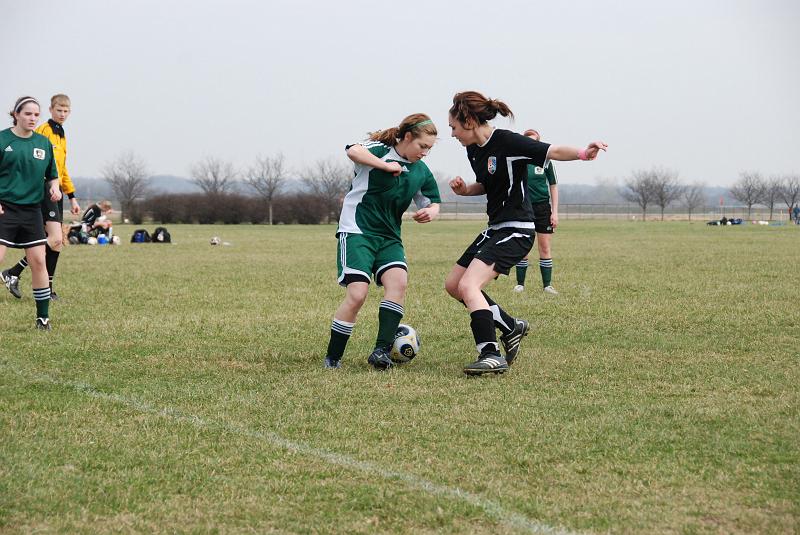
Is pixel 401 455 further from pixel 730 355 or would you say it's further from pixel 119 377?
pixel 730 355

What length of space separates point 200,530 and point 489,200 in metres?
4.38

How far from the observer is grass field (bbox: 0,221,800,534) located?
12.3ft

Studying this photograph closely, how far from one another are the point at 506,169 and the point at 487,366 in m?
1.54

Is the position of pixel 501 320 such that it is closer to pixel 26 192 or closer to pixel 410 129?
pixel 410 129

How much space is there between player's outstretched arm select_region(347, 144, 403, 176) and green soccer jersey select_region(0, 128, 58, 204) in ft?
13.2

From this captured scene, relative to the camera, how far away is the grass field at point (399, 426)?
3.74 metres

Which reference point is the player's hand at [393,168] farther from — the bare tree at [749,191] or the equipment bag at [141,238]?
A: the bare tree at [749,191]

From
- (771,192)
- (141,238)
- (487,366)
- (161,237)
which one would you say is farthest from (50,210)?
(771,192)

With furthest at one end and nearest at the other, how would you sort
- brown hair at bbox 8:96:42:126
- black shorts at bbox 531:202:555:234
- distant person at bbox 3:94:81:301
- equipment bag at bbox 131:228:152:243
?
equipment bag at bbox 131:228:152:243, black shorts at bbox 531:202:555:234, distant person at bbox 3:94:81:301, brown hair at bbox 8:96:42:126

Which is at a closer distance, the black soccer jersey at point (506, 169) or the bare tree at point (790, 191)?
the black soccer jersey at point (506, 169)

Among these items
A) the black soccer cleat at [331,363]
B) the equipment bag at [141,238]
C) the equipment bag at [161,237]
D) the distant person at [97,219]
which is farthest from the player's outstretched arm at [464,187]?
the equipment bag at [141,238]

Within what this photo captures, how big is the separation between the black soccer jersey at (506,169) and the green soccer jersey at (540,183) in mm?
5642

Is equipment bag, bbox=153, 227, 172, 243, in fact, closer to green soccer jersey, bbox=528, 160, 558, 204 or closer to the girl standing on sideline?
green soccer jersey, bbox=528, 160, 558, 204

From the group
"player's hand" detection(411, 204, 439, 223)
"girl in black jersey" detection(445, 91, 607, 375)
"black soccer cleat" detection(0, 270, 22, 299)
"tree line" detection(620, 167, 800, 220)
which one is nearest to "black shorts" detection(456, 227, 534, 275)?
"girl in black jersey" detection(445, 91, 607, 375)
